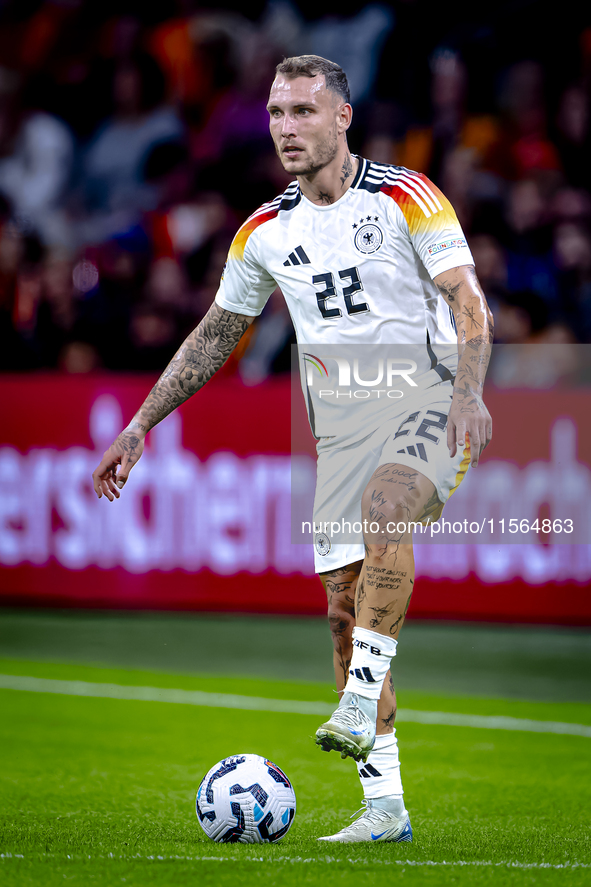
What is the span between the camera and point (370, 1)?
1267 cm

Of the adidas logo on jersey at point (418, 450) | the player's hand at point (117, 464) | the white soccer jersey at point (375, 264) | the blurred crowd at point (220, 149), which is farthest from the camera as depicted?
the blurred crowd at point (220, 149)

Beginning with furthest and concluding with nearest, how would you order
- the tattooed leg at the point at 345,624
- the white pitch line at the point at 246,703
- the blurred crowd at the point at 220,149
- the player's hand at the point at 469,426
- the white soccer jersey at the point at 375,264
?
1. the blurred crowd at the point at 220,149
2. the white pitch line at the point at 246,703
3. the tattooed leg at the point at 345,624
4. the white soccer jersey at the point at 375,264
5. the player's hand at the point at 469,426

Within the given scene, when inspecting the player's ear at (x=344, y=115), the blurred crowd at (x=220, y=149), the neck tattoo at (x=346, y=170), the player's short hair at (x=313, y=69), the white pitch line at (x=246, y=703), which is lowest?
the white pitch line at (x=246, y=703)

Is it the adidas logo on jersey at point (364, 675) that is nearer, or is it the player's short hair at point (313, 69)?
the adidas logo on jersey at point (364, 675)

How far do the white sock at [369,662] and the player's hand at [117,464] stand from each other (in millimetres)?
1126

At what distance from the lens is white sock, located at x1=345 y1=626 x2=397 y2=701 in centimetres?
380

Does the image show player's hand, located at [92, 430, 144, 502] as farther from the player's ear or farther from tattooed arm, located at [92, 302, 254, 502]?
the player's ear

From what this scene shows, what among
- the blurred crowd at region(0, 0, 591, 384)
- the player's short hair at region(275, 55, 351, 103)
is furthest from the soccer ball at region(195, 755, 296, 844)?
the blurred crowd at region(0, 0, 591, 384)

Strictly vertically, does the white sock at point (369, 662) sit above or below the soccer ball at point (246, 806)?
above

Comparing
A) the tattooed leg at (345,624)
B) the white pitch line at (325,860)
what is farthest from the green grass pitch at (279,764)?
the tattooed leg at (345,624)

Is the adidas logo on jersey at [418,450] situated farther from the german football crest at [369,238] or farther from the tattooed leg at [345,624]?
the german football crest at [369,238]

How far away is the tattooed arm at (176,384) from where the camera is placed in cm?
444

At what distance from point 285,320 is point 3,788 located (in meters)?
6.04

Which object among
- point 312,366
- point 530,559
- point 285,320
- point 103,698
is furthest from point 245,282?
point 285,320
